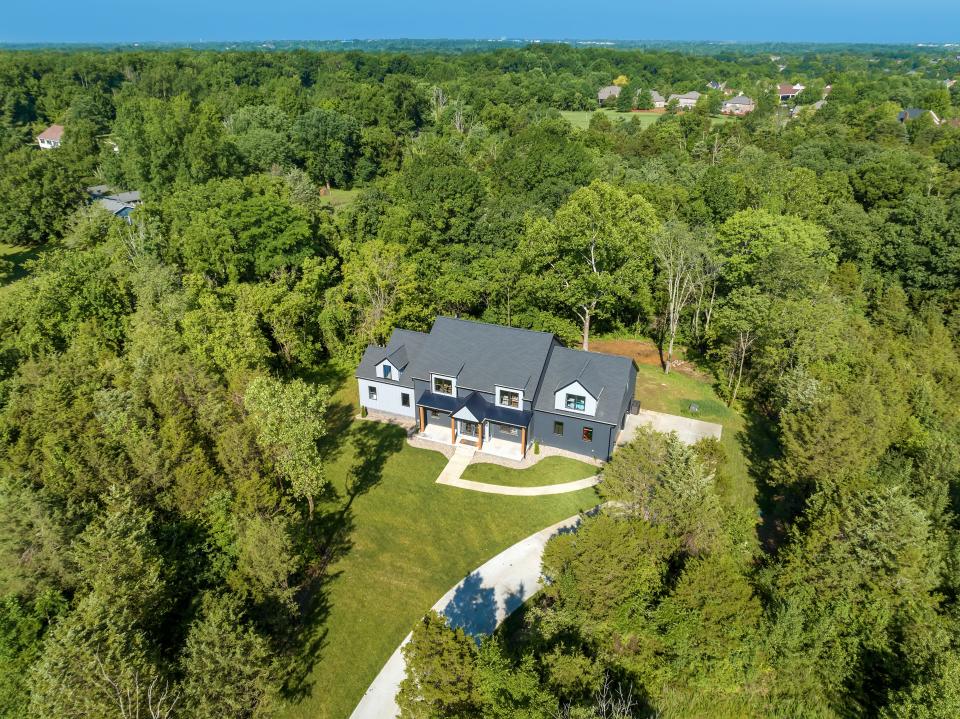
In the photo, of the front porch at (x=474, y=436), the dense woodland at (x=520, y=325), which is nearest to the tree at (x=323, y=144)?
the dense woodland at (x=520, y=325)

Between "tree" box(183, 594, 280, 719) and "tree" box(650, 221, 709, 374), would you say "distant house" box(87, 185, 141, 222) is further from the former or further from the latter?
"tree" box(183, 594, 280, 719)

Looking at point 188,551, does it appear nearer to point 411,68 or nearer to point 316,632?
point 316,632

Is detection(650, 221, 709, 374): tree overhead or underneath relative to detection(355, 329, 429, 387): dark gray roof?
overhead

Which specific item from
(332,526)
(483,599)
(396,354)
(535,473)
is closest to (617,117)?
(396,354)

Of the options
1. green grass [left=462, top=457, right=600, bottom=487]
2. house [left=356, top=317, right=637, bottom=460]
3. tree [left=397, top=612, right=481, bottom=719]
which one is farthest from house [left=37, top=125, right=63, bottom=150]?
tree [left=397, top=612, right=481, bottom=719]

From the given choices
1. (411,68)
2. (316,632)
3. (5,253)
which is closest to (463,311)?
(316,632)

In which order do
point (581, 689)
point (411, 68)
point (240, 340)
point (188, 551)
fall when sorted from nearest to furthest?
point (581, 689)
point (188, 551)
point (240, 340)
point (411, 68)
